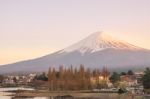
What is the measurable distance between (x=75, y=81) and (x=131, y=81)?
2388 cm

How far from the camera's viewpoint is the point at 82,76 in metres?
83.9

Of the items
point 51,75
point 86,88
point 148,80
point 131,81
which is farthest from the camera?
point 131,81

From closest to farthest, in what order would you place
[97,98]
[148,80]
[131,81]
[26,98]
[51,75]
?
1. [97,98]
2. [26,98]
3. [148,80]
4. [51,75]
5. [131,81]

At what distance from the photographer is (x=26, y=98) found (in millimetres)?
67688

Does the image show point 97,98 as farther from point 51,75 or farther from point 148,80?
point 51,75

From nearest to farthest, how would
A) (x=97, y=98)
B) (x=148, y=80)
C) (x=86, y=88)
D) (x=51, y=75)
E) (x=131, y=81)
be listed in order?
(x=97, y=98)
(x=148, y=80)
(x=86, y=88)
(x=51, y=75)
(x=131, y=81)

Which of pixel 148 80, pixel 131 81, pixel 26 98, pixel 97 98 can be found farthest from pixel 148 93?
pixel 131 81

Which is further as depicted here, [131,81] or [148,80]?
[131,81]

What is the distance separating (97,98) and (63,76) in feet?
82.4

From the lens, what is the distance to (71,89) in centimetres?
8319

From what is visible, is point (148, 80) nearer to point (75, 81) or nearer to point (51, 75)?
point (75, 81)

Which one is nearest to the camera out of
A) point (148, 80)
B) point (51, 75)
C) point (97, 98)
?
point (97, 98)

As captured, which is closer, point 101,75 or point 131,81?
point 101,75

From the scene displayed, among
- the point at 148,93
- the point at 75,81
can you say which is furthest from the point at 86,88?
the point at 148,93
